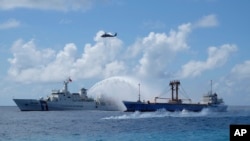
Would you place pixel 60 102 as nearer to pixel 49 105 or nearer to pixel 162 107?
pixel 49 105

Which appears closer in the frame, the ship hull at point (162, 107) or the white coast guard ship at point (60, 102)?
the ship hull at point (162, 107)

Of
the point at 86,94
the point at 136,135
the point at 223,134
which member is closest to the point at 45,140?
the point at 136,135

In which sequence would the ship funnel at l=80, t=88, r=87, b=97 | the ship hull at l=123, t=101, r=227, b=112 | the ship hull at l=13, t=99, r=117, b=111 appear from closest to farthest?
the ship hull at l=123, t=101, r=227, b=112 < the ship hull at l=13, t=99, r=117, b=111 < the ship funnel at l=80, t=88, r=87, b=97

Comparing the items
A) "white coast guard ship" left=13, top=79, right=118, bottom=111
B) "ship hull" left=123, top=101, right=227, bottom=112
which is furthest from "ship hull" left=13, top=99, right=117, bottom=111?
"ship hull" left=123, top=101, right=227, bottom=112

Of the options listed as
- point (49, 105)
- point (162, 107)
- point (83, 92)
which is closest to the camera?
point (162, 107)

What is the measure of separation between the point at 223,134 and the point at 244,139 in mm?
44817

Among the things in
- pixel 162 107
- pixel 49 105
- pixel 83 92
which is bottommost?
pixel 162 107

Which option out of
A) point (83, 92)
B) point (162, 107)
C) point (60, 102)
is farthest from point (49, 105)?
point (162, 107)

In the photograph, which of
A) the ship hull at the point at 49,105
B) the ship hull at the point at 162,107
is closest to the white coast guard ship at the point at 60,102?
the ship hull at the point at 49,105

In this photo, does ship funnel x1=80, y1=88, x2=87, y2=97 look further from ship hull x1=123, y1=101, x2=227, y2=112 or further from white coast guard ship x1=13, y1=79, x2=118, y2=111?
ship hull x1=123, y1=101, x2=227, y2=112

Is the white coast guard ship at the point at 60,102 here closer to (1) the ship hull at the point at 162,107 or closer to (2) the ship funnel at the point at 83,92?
(2) the ship funnel at the point at 83,92

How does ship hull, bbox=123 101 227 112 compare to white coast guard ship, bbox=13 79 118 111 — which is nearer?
ship hull, bbox=123 101 227 112

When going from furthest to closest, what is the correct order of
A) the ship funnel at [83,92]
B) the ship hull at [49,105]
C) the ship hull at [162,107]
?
the ship funnel at [83,92], the ship hull at [49,105], the ship hull at [162,107]

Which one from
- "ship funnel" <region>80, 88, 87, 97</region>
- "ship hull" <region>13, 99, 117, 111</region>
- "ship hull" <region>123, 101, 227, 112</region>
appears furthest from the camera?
"ship funnel" <region>80, 88, 87, 97</region>
